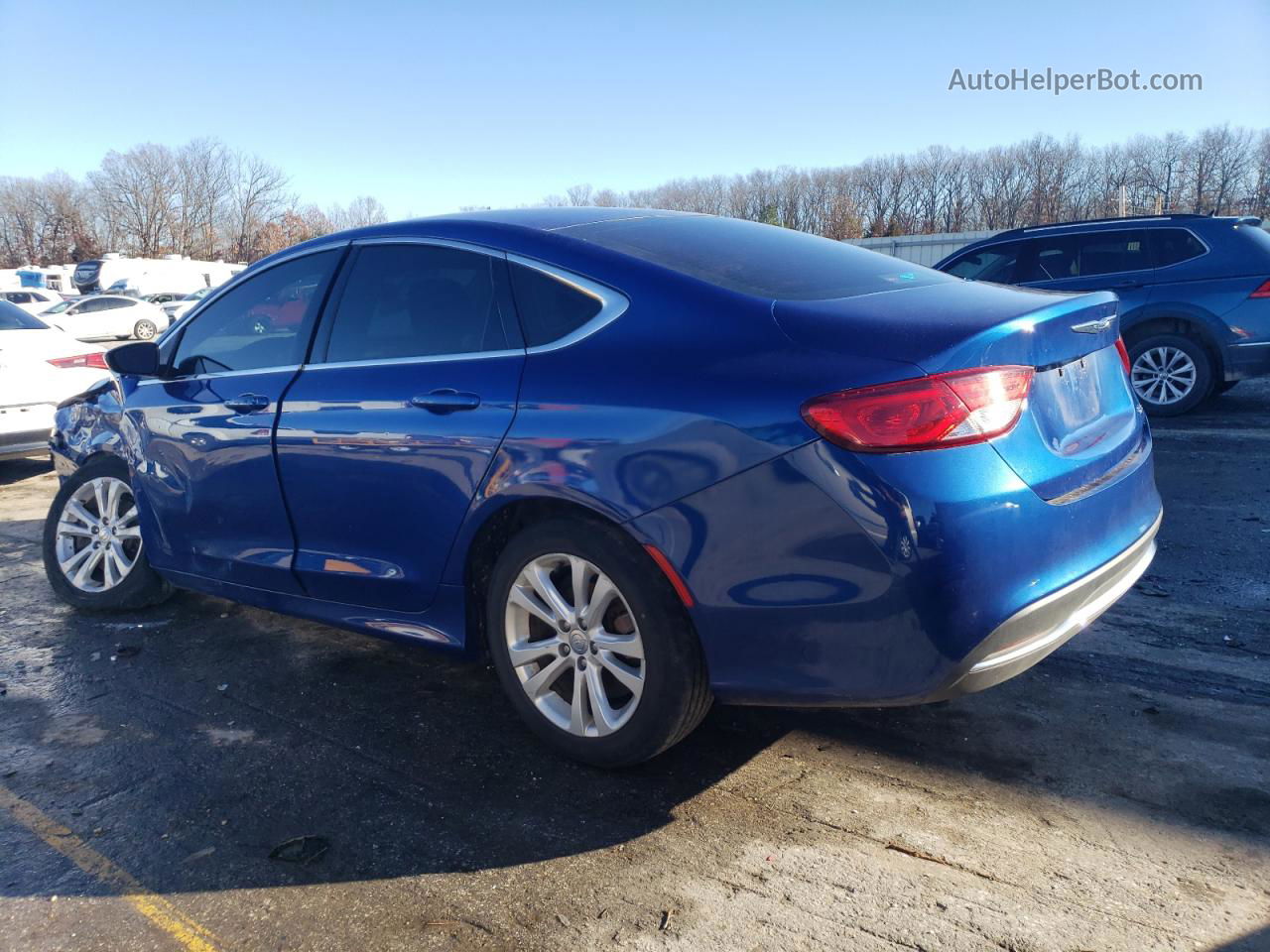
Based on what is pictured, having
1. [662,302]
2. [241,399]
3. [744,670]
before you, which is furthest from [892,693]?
[241,399]

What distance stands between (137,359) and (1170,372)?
8231mm

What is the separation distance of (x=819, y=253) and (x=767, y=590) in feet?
4.64

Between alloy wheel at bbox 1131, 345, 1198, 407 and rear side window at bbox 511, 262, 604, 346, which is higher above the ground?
rear side window at bbox 511, 262, 604, 346

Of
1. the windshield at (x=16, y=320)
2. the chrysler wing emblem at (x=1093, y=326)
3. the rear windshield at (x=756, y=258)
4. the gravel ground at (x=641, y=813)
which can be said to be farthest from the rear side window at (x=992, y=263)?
the windshield at (x=16, y=320)

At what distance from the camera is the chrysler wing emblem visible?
2.85 meters

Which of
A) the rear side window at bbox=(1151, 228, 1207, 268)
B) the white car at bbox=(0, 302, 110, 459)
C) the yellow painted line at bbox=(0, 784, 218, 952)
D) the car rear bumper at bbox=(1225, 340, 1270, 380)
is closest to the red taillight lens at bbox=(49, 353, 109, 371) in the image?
the white car at bbox=(0, 302, 110, 459)

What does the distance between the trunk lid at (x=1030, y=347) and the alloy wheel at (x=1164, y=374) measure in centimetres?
644

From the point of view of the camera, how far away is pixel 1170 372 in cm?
873

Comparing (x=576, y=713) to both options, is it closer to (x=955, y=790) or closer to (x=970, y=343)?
(x=955, y=790)

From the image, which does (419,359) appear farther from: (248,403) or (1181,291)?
(1181,291)

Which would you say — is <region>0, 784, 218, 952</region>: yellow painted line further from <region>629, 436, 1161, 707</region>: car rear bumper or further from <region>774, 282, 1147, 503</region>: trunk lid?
<region>774, 282, 1147, 503</region>: trunk lid

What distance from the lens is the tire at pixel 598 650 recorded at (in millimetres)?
2730

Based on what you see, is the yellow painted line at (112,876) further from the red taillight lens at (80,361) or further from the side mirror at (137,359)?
the red taillight lens at (80,361)

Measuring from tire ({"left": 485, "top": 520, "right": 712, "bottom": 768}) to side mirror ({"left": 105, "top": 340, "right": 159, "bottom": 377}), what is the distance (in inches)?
87.0
